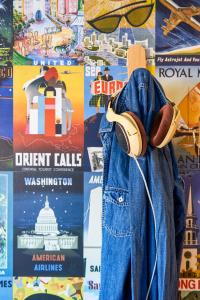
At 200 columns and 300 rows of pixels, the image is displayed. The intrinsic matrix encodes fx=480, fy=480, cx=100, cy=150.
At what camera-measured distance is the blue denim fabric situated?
121 cm

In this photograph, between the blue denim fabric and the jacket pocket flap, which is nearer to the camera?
the blue denim fabric

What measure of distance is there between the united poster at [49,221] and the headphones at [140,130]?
0.92 feet

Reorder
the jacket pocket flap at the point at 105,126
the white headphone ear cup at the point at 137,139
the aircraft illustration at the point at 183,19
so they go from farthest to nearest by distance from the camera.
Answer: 1. the aircraft illustration at the point at 183,19
2. the jacket pocket flap at the point at 105,126
3. the white headphone ear cup at the point at 137,139

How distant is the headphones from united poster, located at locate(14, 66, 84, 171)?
0.23m

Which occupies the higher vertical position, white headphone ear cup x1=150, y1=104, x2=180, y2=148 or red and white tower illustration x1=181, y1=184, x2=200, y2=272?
white headphone ear cup x1=150, y1=104, x2=180, y2=148

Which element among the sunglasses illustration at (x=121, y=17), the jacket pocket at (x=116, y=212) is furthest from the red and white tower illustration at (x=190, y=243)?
the sunglasses illustration at (x=121, y=17)

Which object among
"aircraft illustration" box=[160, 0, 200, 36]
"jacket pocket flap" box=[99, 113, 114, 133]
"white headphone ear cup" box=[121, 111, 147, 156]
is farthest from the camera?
"aircraft illustration" box=[160, 0, 200, 36]

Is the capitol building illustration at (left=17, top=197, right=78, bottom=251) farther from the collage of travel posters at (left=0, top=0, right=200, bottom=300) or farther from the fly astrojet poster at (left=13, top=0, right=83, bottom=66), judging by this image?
the fly astrojet poster at (left=13, top=0, right=83, bottom=66)

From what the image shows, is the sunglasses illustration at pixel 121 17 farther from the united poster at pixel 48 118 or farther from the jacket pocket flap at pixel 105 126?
the jacket pocket flap at pixel 105 126

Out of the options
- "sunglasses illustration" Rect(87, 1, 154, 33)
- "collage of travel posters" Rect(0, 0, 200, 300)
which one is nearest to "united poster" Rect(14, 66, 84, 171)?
"collage of travel posters" Rect(0, 0, 200, 300)

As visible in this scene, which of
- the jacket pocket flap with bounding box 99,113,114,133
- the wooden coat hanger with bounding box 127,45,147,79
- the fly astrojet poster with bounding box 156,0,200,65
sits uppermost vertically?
the fly astrojet poster with bounding box 156,0,200,65

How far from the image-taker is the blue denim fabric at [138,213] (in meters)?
1.21

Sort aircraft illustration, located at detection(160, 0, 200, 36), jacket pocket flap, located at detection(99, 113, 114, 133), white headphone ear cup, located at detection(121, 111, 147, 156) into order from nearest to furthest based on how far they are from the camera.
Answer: white headphone ear cup, located at detection(121, 111, 147, 156)
jacket pocket flap, located at detection(99, 113, 114, 133)
aircraft illustration, located at detection(160, 0, 200, 36)

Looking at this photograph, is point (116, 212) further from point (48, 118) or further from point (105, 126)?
point (48, 118)
